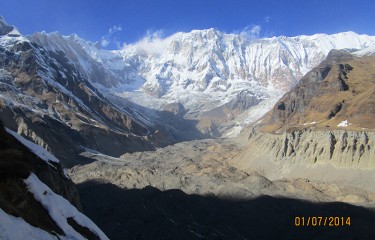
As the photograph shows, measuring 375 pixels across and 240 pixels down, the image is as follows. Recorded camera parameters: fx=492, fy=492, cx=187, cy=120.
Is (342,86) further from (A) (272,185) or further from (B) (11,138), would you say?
(B) (11,138)

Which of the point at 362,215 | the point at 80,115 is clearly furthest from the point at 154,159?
the point at 362,215

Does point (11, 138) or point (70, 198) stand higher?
point (11, 138)

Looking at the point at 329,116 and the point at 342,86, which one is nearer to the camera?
the point at 329,116

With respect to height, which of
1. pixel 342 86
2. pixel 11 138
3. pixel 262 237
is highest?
pixel 342 86

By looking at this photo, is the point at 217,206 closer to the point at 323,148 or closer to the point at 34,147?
the point at 323,148

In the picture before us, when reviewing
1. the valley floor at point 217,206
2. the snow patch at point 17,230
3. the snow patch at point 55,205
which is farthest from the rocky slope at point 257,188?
the snow patch at point 17,230
